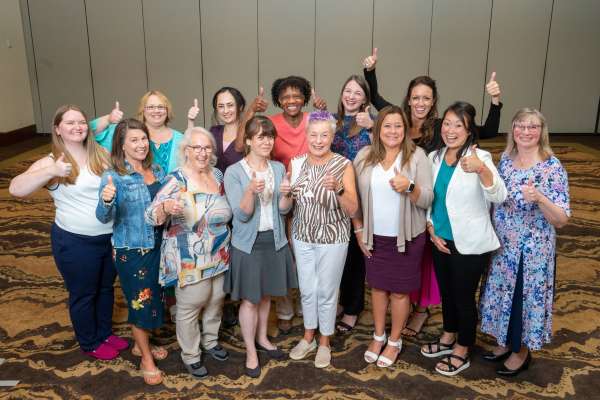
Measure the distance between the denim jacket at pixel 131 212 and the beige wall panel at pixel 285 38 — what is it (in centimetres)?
722

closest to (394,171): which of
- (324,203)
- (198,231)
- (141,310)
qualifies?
(324,203)

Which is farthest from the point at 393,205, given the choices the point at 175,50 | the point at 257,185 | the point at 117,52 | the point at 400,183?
the point at 117,52

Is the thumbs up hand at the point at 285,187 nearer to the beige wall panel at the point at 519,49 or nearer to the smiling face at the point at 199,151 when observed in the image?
the smiling face at the point at 199,151

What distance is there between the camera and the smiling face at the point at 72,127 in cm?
249

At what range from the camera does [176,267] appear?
250cm

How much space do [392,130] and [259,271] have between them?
1030mm

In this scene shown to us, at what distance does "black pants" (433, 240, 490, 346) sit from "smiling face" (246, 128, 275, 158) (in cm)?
105

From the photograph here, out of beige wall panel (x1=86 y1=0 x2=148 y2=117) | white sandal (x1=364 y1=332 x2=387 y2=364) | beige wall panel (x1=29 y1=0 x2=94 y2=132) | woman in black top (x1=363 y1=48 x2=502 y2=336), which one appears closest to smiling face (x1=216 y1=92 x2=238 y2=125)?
woman in black top (x1=363 y1=48 x2=502 y2=336)

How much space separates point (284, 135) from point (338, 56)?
6.94 meters

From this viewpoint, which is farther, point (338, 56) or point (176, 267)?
point (338, 56)


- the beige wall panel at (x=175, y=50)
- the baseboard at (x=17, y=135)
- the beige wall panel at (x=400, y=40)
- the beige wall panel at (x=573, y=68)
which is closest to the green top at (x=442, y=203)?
the beige wall panel at (x=400, y=40)

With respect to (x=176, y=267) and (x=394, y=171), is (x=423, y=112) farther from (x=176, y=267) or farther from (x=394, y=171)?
(x=176, y=267)

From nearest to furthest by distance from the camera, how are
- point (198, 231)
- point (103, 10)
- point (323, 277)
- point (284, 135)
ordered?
point (198, 231), point (323, 277), point (284, 135), point (103, 10)

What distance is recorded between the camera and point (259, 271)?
8.68 ft
